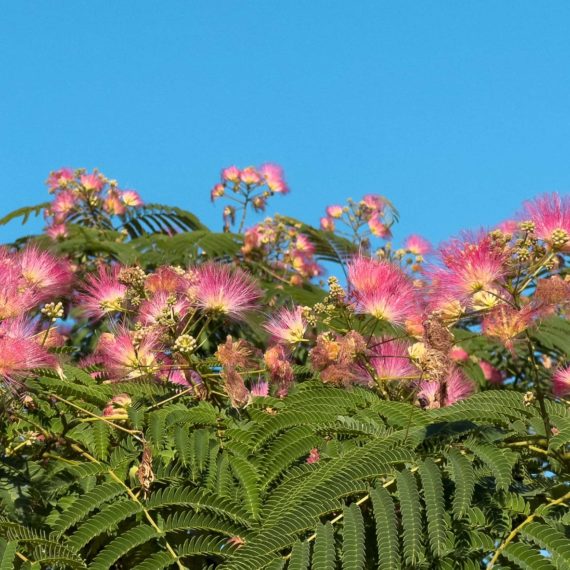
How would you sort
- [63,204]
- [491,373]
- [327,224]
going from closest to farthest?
[491,373], [63,204], [327,224]

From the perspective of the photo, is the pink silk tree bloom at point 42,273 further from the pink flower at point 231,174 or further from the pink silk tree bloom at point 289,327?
the pink flower at point 231,174

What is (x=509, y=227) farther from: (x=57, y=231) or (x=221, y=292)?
(x=57, y=231)

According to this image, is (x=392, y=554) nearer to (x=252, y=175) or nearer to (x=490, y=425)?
(x=490, y=425)

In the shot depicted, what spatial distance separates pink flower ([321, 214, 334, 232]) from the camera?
24.1 feet

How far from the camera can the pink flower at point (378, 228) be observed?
7.01 m

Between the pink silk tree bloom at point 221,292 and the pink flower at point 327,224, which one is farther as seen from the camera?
the pink flower at point 327,224

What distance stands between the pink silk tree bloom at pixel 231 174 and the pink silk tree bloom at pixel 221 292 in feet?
14.4

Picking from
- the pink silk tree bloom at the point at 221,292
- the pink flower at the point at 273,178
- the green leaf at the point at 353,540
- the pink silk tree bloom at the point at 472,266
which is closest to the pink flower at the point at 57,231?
the pink flower at the point at 273,178

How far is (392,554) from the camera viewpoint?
6.79 feet

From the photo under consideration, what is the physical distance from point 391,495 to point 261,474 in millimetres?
357

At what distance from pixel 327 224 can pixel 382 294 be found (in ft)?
14.8

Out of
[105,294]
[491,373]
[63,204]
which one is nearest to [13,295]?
[105,294]

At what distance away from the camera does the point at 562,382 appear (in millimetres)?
2873

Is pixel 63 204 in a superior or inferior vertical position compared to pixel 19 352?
superior
